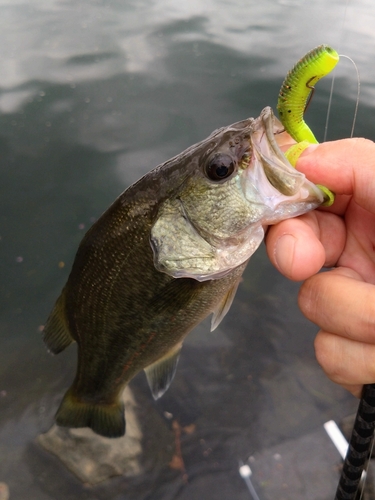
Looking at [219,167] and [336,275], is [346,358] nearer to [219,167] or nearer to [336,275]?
[336,275]

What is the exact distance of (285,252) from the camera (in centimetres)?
130

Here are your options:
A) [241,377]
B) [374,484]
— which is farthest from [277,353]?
[374,484]

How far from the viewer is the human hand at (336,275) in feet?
4.30

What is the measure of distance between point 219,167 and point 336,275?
595 mm

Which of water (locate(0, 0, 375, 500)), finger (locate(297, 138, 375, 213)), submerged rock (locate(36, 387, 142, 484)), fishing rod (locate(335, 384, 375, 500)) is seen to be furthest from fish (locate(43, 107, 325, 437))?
water (locate(0, 0, 375, 500))

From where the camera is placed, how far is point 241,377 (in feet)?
10.4

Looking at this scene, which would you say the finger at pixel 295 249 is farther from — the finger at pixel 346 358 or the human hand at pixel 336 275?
the finger at pixel 346 358

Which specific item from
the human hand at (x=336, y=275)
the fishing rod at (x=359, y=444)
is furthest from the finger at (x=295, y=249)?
the fishing rod at (x=359, y=444)

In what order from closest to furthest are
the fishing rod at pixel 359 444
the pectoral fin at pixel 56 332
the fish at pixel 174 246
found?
the fish at pixel 174 246 → the fishing rod at pixel 359 444 → the pectoral fin at pixel 56 332

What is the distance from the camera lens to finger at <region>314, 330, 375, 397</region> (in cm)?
142

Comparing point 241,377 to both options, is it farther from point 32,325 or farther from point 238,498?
point 32,325

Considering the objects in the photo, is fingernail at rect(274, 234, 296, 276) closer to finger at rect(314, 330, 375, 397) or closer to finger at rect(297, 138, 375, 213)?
finger at rect(297, 138, 375, 213)

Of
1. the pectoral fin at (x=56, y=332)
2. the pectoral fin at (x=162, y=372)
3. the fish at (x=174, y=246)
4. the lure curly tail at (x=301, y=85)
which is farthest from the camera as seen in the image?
the pectoral fin at (x=162, y=372)

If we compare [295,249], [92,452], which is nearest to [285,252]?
[295,249]
